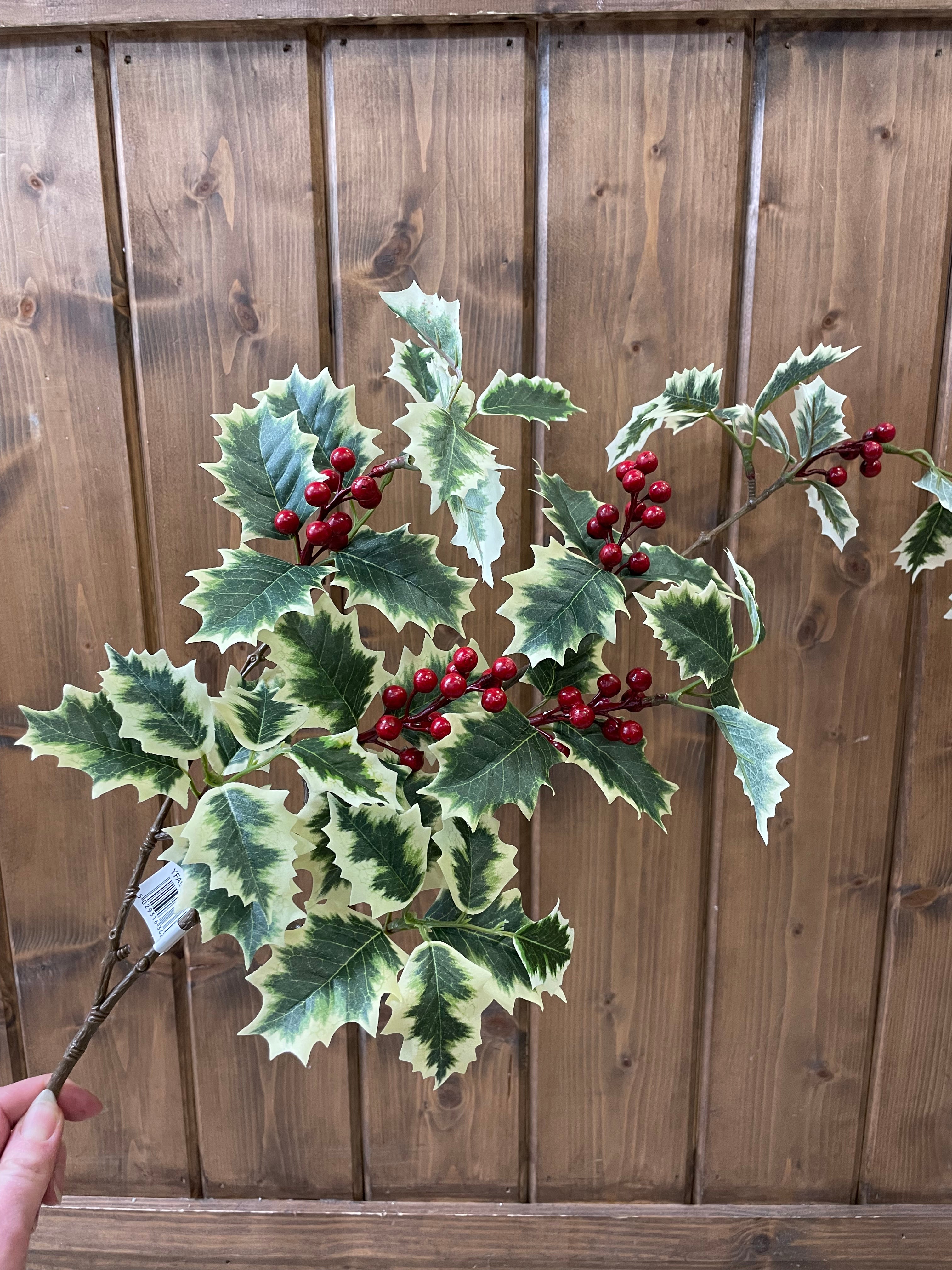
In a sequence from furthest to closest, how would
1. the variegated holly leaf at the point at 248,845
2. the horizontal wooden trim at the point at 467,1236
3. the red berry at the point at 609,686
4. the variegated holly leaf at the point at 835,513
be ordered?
the horizontal wooden trim at the point at 467,1236, the variegated holly leaf at the point at 835,513, the red berry at the point at 609,686, the variegated holly leaf at the point at 248,845

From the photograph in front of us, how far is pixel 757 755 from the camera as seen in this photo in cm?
52

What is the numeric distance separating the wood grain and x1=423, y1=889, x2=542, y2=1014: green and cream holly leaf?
32cm

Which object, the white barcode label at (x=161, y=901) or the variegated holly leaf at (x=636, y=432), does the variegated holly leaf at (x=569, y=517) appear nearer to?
the variegated holly leaf at (x=636, y=432)

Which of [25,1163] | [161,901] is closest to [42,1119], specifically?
[25,1163]

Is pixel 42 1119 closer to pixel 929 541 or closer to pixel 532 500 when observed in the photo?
pixel 532 500

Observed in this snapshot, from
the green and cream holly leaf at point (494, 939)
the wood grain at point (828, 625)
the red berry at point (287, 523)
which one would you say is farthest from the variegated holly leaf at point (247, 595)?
the wood grain at point (828, 625)

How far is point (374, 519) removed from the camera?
0.76 m

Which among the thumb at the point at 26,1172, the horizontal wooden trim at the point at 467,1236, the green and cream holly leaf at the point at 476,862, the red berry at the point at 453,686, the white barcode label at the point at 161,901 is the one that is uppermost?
the red berry at the point at 453,686

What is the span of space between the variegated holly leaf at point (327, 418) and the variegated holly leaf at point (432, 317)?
0.21 feet

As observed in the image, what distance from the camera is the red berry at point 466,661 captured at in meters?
0.54

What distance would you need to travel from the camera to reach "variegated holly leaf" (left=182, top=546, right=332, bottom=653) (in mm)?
472

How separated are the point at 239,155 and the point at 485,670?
0.49 metres

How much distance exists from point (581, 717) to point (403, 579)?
0.14 meters

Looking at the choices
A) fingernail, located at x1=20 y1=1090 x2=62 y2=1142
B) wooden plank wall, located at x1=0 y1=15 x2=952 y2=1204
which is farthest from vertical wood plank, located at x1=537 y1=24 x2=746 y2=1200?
fingernail, located at x1=20 y1=1090 x2=62 y2=1142
